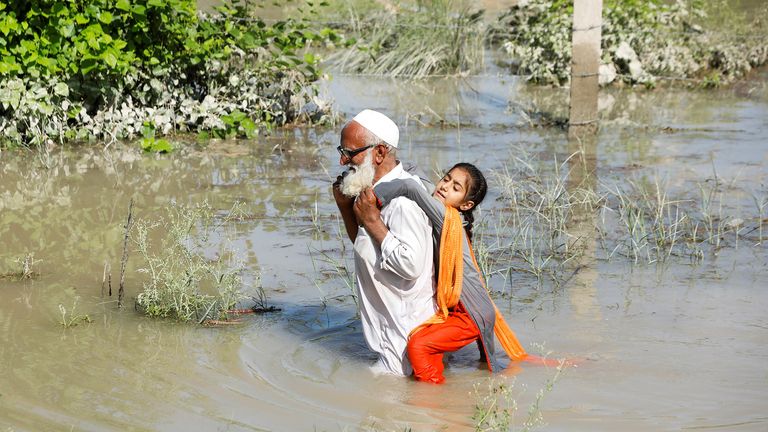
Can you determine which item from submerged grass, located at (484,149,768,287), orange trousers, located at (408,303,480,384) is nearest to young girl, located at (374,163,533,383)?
orange trousers, located at (408,303,480,384)

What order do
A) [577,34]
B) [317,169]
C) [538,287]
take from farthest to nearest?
[577,34]
[317,169]
[538,287]

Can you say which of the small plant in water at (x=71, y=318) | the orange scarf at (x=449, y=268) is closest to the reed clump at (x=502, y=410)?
the orange scarf at (x=449, y=268)

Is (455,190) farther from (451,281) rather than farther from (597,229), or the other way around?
(597,229)

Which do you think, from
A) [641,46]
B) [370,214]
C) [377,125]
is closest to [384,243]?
[370,214]

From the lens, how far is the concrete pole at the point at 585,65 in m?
9.77

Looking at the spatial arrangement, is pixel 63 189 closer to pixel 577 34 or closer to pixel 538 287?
pixel 538 287

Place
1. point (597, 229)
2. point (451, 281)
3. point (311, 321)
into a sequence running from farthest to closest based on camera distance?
point (597, 229)
point (311, 321)
point (451, 281)

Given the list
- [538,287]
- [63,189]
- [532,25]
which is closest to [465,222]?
[538,287]

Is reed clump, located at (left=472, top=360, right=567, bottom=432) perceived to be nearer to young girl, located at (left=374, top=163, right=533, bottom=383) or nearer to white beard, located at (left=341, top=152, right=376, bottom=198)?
young girl, located at (left=374, top=163, right=533, bottom=383)

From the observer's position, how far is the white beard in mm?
4230

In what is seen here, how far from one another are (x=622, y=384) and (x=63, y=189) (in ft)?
15.6

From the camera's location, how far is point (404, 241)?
4.26 m

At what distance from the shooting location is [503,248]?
625 centimetres

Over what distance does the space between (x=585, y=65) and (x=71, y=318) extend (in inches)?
241
